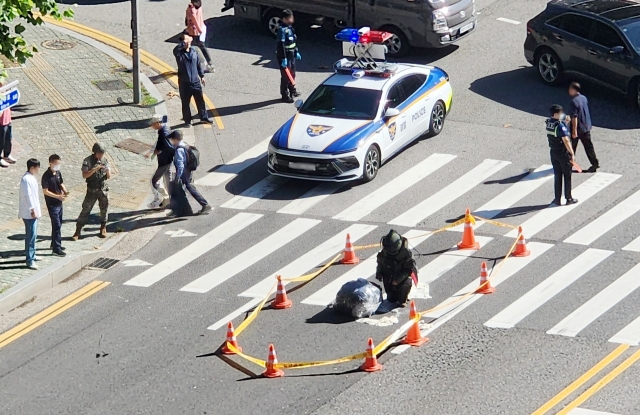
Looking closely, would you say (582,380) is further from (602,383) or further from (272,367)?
(272,367)

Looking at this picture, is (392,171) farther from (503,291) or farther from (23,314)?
(23,314)

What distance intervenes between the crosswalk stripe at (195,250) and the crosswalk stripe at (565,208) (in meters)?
4.32

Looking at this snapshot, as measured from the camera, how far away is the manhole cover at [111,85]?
84.6ft

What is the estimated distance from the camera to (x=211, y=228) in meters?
19.7

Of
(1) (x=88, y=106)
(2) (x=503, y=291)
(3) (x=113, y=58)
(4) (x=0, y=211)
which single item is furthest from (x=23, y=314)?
(3) (x=113, y=58)

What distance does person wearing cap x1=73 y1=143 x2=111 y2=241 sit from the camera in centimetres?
1919

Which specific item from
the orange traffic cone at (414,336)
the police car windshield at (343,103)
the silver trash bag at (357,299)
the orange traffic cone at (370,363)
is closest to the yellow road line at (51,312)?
Result: the silver trash bag at (357,299)

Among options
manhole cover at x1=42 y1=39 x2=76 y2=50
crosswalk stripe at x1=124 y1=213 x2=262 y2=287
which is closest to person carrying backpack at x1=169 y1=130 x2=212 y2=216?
crosswalk stripe at x1=124 y1=213 x2=262 y2=287

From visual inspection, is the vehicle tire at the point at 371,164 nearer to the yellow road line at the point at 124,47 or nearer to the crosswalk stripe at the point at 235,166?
the crosswalk stripe at the point at 235,166

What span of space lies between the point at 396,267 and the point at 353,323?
0.92 meters

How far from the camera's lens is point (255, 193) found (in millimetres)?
21062

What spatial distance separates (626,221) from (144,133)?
9539 millimetres

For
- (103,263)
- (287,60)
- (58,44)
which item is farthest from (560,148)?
(58,44)

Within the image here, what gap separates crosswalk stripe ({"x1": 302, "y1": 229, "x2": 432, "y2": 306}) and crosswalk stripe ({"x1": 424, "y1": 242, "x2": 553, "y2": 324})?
1.47 metres
